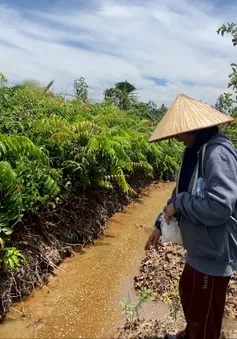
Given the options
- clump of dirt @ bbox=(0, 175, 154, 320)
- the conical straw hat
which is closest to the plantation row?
clump of dirt @ bbox=(0, 175, 154, 320)

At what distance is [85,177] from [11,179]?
1.55m

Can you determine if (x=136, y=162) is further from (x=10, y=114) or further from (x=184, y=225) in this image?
(x=184, y=225)

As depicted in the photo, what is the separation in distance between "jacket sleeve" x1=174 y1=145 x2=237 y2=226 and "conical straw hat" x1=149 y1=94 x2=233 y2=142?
19 cm

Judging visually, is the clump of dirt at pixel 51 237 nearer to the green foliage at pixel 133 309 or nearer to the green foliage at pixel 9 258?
the green foliage at pixel 9 258

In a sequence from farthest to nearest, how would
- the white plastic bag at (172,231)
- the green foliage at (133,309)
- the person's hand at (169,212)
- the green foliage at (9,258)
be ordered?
the green foliage at (9,258), the green foliage at (133,309), the white plastic bag at (172,231), the person's hand at (169,212)

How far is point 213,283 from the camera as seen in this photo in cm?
212

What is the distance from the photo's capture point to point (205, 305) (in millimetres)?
2166

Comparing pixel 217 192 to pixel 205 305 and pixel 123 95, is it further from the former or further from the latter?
pixel 123 95

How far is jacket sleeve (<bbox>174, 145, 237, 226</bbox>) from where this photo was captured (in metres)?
Answer: 1.93

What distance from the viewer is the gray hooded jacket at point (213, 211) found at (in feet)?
6.37

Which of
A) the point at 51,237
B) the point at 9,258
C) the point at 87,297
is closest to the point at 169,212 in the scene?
the point at 9,258

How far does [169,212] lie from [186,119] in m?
0.62

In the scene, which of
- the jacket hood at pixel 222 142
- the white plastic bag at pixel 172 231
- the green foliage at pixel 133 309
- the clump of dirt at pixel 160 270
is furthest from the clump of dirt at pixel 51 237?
the jacket hood at pixel 222 142

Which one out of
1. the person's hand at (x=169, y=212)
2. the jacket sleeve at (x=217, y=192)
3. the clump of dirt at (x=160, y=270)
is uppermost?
the jacket sleeve at (x=217, y=192)
